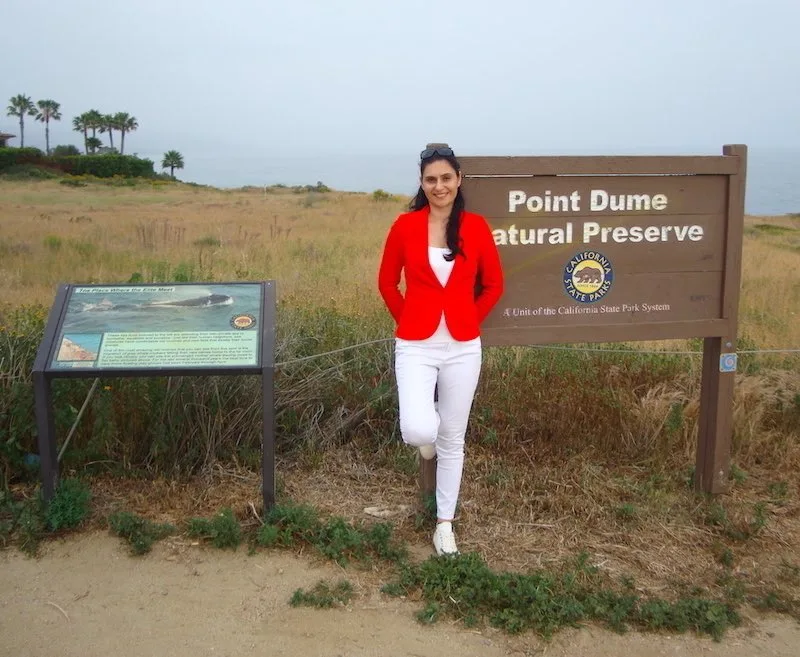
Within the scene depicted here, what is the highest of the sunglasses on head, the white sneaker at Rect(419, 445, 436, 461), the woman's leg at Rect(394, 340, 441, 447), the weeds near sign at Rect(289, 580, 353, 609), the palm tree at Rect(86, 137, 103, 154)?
the palm tree at Rect(86, 137, 103, 154)

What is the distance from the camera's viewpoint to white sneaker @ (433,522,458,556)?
12.9ft

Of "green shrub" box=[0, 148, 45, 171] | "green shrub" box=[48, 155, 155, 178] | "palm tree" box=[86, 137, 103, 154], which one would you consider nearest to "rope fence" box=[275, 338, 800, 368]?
"green shrub" box=[0, 148, 45, 171]

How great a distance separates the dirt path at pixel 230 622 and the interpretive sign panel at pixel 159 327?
945 millimetres

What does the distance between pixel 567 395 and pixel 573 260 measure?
1328 millimetres

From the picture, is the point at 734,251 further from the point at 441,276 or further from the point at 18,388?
the point at 18,388

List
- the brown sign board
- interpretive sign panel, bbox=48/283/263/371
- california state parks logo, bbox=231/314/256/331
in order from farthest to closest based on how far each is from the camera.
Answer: the brown sign board < california state parks logo, bbox=231/314/256/331 < interpretive sign panel, bbox=48/283/263/371

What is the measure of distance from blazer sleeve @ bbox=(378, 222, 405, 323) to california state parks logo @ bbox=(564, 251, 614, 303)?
1.05 meters

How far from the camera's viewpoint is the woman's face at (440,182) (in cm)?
378

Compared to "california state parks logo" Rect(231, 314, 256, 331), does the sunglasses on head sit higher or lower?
higher

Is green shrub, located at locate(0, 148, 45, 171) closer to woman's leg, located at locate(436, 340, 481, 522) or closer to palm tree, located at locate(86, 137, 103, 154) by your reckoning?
palm tree, located at locate(86, 137, 103, 154)

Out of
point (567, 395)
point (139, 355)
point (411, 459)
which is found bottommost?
point (411, 459)

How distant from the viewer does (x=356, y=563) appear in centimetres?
388

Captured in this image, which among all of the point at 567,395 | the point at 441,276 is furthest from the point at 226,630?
the point at 567,395

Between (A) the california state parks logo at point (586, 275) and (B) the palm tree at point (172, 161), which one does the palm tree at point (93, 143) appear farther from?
(A) the california state parks logo at point (586, 275)
